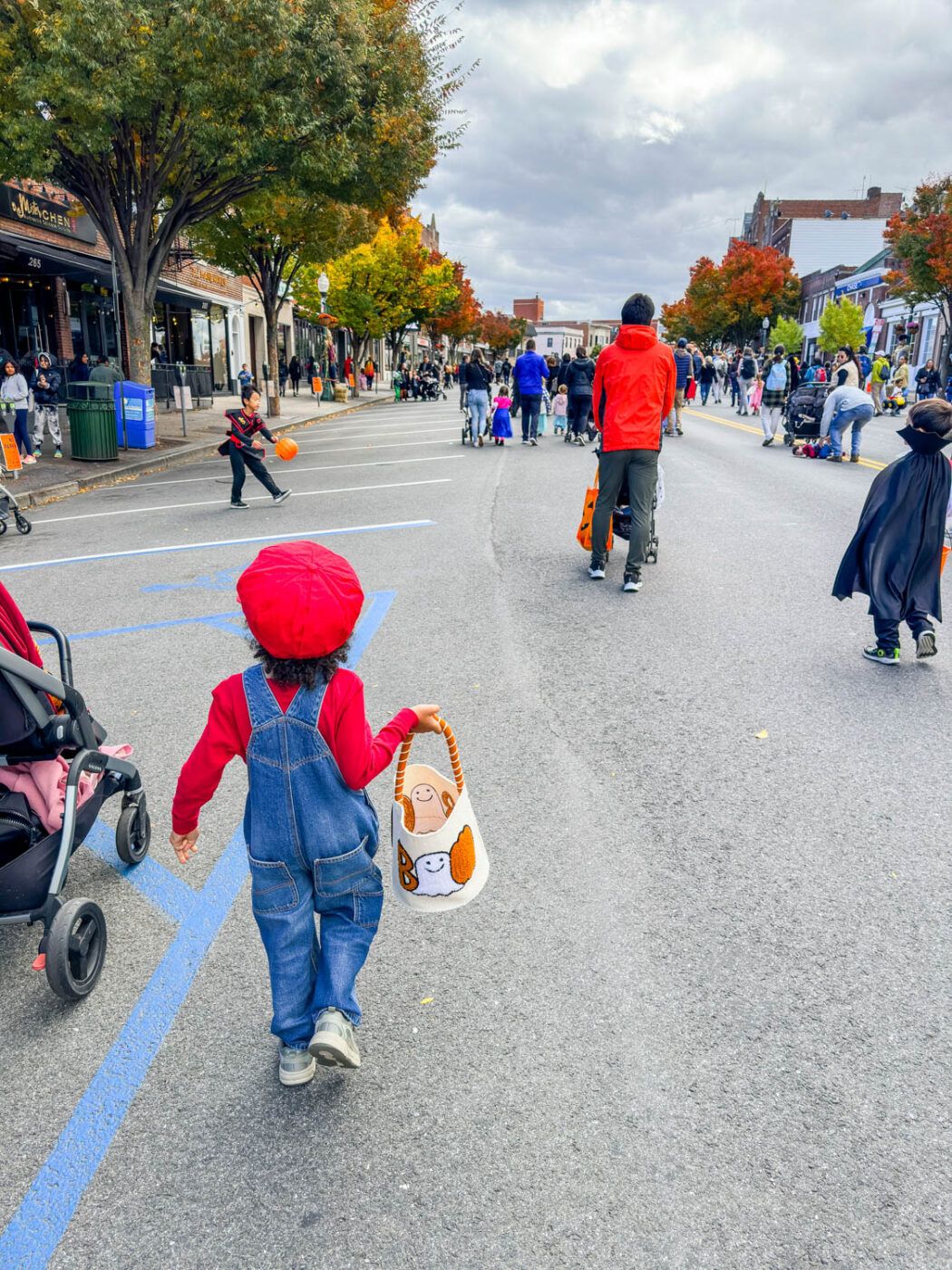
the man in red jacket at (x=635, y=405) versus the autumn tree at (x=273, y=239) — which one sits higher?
the autumn tree at (x=273, y=239)

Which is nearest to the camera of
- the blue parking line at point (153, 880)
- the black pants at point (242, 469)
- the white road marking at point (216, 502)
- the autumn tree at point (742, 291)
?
the blue parking line at point (153, 880)

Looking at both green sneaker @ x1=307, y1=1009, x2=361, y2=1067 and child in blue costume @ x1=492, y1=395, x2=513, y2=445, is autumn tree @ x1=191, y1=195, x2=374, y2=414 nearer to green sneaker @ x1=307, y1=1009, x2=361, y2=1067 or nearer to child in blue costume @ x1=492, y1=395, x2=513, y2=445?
child in blue costume @ x1=492, y1=395, x2=513, y2=445

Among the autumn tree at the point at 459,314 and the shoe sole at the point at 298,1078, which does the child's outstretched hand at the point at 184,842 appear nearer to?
the shoe sole at the point at 298,1078

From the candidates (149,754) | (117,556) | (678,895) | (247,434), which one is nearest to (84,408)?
(247,434)

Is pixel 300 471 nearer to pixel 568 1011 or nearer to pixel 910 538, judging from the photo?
pixel 910 538

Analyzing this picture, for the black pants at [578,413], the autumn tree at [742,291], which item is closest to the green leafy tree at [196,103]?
the black pants at [578,413]

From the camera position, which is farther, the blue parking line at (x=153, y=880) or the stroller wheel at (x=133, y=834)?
the stroller wheel at (x=133, y=834)

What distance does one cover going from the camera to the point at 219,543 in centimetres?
968

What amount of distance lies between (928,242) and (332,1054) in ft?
136

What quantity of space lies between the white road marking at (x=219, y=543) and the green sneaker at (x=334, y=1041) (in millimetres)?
6925

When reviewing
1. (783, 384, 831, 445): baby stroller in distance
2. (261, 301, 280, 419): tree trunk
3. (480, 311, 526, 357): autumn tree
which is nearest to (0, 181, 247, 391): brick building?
(261, 301, 280, 419): tree trunk

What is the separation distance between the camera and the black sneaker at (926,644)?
5.83m

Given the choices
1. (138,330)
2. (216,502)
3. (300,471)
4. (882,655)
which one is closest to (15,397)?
(138,330)

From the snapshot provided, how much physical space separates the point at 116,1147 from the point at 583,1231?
114cm
